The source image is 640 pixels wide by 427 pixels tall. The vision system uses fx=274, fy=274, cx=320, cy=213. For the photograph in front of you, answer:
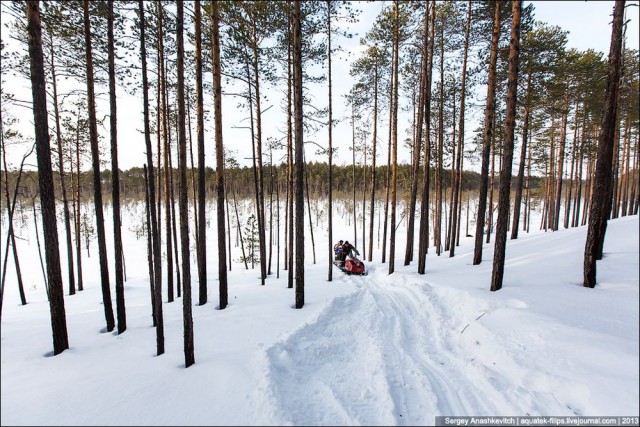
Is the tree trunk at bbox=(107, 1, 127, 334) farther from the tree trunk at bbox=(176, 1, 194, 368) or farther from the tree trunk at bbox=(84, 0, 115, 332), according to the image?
the tree trunk at bbox=(176, 1, 194, 368)

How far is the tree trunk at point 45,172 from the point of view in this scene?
205 inches

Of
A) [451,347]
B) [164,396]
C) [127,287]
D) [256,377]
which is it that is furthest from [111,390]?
[127,287]

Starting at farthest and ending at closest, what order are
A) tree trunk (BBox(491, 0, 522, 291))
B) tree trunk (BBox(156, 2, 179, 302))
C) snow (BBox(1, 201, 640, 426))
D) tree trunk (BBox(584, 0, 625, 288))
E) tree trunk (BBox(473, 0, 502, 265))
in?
tree trunk (BBox(473, 0, 502, 265))
tree trunk (BBox(156, 2, 179, 302))
tree trunk (BBox(491, 0, 522, 291))
tree trunk (BBox(584, 0, 625, 288))
snow (BBox(1, 201, 640, 426))

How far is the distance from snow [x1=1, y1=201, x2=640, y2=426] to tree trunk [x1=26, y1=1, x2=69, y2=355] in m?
0.69

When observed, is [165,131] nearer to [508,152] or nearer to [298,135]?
[298,135]

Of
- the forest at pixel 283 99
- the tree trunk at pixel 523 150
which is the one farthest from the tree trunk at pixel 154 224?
the tree trunk at pixel 523 150

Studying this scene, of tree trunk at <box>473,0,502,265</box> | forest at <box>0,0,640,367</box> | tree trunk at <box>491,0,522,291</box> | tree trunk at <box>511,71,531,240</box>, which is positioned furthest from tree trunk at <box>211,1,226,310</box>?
tree trunk at <box>511,71,531,240</box>

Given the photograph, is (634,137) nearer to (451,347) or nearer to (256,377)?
(451,347)

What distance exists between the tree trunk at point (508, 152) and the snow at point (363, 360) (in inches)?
24.7

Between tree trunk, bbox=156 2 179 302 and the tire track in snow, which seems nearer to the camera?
the tire track in snow

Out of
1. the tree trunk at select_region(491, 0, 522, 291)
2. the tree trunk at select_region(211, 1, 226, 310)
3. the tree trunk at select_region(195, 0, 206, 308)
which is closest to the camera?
the tree trunk at select_region(491, 0, 522, 291)

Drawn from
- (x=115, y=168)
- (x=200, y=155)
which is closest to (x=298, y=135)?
(x=200, y=155)

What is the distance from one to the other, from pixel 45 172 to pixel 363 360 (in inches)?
293

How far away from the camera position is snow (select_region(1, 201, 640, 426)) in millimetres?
3885
